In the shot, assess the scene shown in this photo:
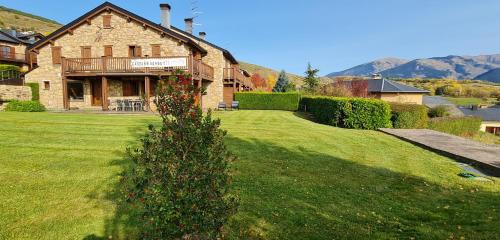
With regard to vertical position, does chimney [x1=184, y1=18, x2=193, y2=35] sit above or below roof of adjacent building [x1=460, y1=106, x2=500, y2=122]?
above

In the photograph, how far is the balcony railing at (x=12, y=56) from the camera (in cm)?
4188

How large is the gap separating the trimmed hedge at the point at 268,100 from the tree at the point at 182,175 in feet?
88.7

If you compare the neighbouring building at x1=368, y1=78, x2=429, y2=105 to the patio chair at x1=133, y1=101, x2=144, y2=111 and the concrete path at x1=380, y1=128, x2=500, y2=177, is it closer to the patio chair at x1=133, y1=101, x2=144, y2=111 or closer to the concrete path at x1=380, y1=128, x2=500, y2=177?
the concrete path at x1=380, y1=128, x2=500, y2=177

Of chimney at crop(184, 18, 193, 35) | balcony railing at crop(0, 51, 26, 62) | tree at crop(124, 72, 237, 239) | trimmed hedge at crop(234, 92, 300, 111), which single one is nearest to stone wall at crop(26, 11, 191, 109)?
trimmed hedge at crop(234, 92, 300, 111)

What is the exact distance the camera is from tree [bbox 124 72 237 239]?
2.52m

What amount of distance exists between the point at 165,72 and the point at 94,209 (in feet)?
53.3

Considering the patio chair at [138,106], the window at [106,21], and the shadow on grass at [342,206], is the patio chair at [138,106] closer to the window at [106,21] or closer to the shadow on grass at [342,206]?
the window at [106,21]

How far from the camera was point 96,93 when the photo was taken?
77.2ft

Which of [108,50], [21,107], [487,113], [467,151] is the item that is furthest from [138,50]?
[487,113]

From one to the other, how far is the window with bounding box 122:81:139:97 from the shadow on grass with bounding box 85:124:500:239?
17806 mm

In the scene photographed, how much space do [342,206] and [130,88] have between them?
22.0 meters

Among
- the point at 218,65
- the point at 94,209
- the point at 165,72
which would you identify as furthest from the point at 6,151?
the point at 218,65

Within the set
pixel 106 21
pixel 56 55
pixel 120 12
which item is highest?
pixel 120 12

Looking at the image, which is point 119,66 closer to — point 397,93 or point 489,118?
point 397,93
